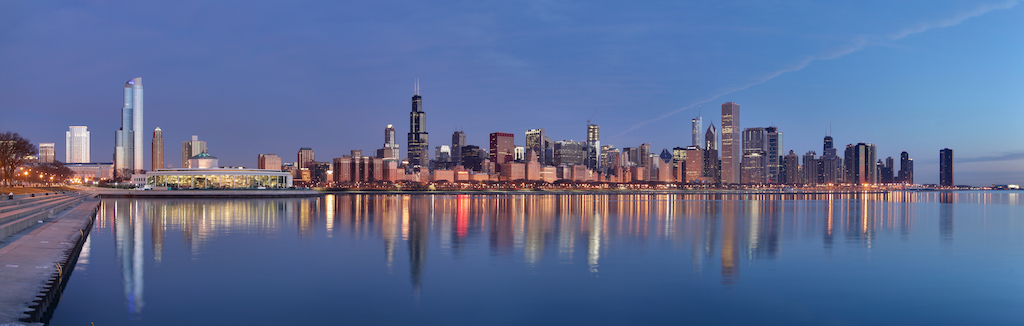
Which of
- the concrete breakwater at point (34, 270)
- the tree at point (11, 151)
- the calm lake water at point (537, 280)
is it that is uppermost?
the tree at point (11, 151)

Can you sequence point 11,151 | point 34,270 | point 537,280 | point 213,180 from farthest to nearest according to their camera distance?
point 213,180
point 11,151
point 537,280
point 34,270

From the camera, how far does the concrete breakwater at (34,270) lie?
47.2 feet

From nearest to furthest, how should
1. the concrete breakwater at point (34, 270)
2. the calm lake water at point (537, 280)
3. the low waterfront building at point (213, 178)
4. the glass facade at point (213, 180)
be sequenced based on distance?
the concrete breakwater at point (34, 270), the calm lake water at point (537, 280), the glass facade at point (213, 180), the low waterfront building at point (213, 178)

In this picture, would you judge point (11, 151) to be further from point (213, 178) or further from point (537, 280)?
point (213, 178)

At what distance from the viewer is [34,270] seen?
19.0m

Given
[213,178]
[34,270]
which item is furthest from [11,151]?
[213,178]

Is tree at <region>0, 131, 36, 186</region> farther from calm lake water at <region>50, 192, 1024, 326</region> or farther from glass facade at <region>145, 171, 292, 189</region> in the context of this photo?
glass facade at <region>145, 171, 292, 189</region>

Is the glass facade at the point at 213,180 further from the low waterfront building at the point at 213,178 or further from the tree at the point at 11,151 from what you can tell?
the tree at the point at 11,151

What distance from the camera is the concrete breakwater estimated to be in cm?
1437

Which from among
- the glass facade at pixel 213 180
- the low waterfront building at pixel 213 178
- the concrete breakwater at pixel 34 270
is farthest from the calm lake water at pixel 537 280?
the low waterfront building at pixel 213 178

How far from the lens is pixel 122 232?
39.0 meters

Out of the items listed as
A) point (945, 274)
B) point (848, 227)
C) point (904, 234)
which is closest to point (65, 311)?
point (945, 274)

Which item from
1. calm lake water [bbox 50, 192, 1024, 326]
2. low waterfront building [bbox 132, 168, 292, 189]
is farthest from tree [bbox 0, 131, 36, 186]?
low waterfront building [bbox 132, 168, 292, 189]

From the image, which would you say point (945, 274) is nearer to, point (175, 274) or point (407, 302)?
point (407, 302)
